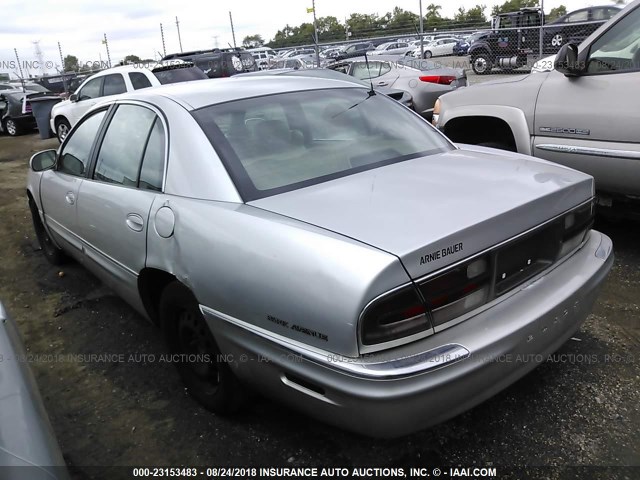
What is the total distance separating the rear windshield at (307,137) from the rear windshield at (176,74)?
7483mm

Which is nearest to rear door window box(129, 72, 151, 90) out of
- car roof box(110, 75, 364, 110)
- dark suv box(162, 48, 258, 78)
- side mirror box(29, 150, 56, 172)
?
dark suv box(162, 48, 258, 78)

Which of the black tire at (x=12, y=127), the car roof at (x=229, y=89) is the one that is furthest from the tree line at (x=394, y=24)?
the black tire at (x=12, y=127)

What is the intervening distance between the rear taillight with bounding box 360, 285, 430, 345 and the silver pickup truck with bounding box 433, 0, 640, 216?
8.76 ft

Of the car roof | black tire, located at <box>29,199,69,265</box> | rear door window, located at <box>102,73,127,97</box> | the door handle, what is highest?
rear door window, located at <box>102,73,127,97</box>

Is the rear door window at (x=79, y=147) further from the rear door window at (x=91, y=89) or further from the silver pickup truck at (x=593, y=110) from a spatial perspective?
the rear door window at (x=91, y=89)

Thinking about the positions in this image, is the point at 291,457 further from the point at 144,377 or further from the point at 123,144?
the point at 123,144

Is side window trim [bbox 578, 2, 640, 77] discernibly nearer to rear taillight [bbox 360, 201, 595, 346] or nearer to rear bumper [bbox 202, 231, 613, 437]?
rear taillight [bbox 360, 201, 595, 346]

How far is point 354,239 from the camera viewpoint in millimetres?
1863

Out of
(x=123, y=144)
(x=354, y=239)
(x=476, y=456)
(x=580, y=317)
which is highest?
(x=123, y=144)

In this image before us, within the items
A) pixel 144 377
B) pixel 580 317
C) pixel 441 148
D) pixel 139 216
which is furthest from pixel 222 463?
pixel 441 148

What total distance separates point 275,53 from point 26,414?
33.6 meters

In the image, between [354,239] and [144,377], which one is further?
[144,377]

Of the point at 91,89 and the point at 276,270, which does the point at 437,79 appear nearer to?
the point at 91,89

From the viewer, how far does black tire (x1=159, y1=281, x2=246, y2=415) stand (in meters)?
2.45
